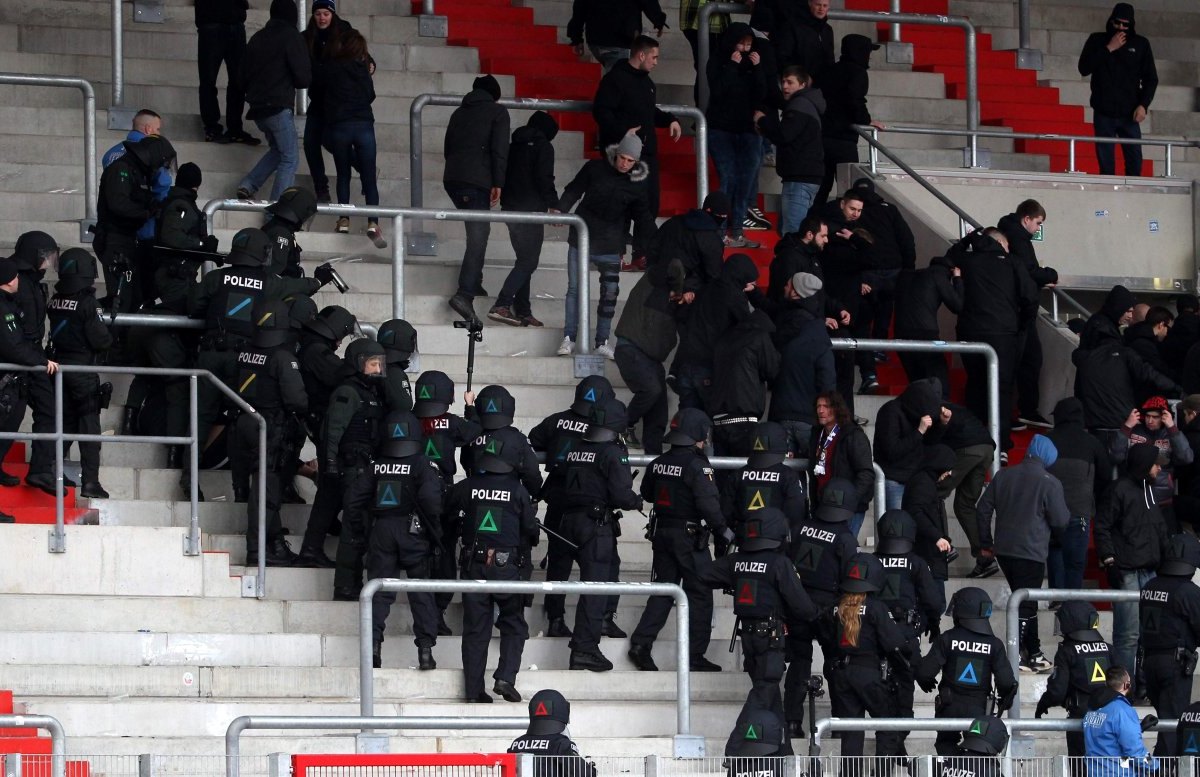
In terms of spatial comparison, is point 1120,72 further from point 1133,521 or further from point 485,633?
point 485,633

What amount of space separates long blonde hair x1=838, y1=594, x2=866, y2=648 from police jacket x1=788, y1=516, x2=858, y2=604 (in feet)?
1.17

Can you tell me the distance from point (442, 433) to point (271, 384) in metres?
1.03

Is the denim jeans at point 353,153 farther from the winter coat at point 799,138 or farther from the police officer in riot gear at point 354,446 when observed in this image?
the police officer in riot gear at point 354,446

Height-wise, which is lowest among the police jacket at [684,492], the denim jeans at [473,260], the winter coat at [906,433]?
the police jacket at [684,492]

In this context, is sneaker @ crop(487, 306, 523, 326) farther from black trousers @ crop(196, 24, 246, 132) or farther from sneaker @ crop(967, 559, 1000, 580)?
sneaker @ crop(967, 559, 1000, 580)

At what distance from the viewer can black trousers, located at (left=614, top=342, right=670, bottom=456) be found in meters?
15.3

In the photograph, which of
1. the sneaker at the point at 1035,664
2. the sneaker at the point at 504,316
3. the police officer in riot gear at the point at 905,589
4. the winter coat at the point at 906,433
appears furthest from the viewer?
the sneaker at the point at 504,316

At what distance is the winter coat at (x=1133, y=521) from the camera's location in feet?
48.8

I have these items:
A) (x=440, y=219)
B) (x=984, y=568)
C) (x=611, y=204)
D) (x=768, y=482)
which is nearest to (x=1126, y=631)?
(x=984, y=568)

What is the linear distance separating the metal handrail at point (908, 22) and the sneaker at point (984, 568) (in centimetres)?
485

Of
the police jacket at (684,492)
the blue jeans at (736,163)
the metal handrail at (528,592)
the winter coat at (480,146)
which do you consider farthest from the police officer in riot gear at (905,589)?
the blue jeans at (736,163)

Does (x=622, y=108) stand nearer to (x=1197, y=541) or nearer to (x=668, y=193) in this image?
(x=668, y=193)

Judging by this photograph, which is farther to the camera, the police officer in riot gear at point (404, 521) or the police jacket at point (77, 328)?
the police jacket at point (77, 328)

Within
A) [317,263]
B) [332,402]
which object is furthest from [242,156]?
[332,402]
